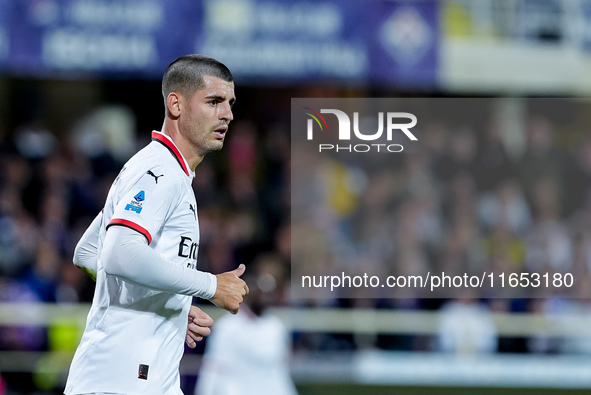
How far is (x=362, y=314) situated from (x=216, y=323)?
1.53 meters

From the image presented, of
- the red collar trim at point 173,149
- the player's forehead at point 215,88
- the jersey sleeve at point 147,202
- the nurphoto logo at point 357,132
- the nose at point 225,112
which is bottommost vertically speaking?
the jersey sleeve at point 147,202

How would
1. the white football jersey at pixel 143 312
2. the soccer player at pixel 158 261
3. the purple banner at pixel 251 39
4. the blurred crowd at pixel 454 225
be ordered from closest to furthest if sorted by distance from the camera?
1. the soccer player at pixel 158 261
2. the white football jersey at pixel 143 312
3. the purple banner at pixel 251 39
4. the blurred crowd at pixel 454 225

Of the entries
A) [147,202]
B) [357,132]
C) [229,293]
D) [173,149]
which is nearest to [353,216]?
[357,132]

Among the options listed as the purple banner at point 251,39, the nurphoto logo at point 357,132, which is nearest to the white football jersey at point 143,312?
the purple banner at point 251,39

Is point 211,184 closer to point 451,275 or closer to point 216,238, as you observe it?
point 216,238

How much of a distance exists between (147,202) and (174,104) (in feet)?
1.83

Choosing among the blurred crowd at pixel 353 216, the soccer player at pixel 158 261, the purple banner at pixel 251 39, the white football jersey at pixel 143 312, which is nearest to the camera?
the soccer player at pixel 158 261

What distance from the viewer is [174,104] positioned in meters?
3.52

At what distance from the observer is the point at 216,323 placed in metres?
8.22

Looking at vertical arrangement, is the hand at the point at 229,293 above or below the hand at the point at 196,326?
above

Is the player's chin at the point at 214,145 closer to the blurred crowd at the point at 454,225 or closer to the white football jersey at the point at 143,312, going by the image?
the white football jersey at the point at 143,312

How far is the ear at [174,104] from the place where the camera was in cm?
351

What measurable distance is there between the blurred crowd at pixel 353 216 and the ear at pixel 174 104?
5.01 metres

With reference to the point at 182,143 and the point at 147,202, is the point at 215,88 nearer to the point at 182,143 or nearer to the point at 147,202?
the point at 182,143
